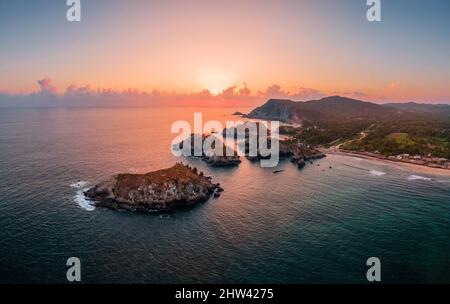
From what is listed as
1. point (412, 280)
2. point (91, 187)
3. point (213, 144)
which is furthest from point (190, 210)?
point (213, 144)

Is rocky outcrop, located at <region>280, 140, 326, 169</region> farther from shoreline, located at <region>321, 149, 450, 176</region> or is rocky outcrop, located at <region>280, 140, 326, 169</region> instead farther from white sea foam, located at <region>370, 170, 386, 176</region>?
white sea foam, located at <region>370, 170, 386, 176</region>

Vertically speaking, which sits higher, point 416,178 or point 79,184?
point 79,184

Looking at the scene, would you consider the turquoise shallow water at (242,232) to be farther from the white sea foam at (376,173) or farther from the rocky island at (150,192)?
the white sea foam at (376,173)

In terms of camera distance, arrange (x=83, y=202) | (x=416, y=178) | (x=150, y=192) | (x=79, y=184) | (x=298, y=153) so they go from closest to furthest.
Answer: (x=150, y=192)
(x=83, y=202)
(x=79, y=184)
(x=416, y=178)
(x=298, y=153)

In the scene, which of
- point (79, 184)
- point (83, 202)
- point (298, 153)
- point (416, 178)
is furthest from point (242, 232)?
point (298, 153)

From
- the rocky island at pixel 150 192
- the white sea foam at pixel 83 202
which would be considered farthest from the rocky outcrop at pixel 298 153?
the white sea foam at pixel 83 202

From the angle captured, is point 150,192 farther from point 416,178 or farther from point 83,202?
point 416,178
